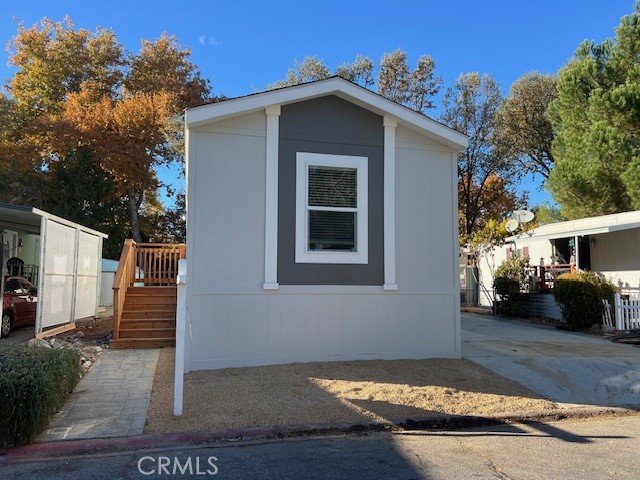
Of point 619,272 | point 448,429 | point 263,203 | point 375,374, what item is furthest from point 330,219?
point 619,272

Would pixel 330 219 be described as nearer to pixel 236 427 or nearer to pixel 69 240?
pixel 236 427

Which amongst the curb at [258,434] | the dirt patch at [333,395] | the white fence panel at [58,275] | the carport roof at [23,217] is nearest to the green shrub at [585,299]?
the dirt patch at [333,395]

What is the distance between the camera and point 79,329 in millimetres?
11805

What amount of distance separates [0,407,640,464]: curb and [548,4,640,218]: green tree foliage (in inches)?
501

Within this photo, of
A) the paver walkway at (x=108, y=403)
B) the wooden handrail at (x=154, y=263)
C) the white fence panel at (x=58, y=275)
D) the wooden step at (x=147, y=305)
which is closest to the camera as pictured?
the paver walkway at (x=108, y=403)

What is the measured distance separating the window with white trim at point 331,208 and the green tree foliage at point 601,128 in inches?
468

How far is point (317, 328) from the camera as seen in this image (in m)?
7.84

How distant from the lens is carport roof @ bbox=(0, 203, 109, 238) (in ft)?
29.2

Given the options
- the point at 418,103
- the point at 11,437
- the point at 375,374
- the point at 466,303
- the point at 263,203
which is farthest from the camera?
the point at 418,103

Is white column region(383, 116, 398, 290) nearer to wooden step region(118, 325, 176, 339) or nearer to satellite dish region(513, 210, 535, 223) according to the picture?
wooden step region(118, 325, 176, 339)

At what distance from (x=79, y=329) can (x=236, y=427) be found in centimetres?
825

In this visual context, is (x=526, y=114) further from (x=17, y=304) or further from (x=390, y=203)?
(x=17, y=304)

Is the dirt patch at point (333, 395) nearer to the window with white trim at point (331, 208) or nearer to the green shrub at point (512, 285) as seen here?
the window with white trim at point (331, 208)

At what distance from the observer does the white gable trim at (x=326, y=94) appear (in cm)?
740
